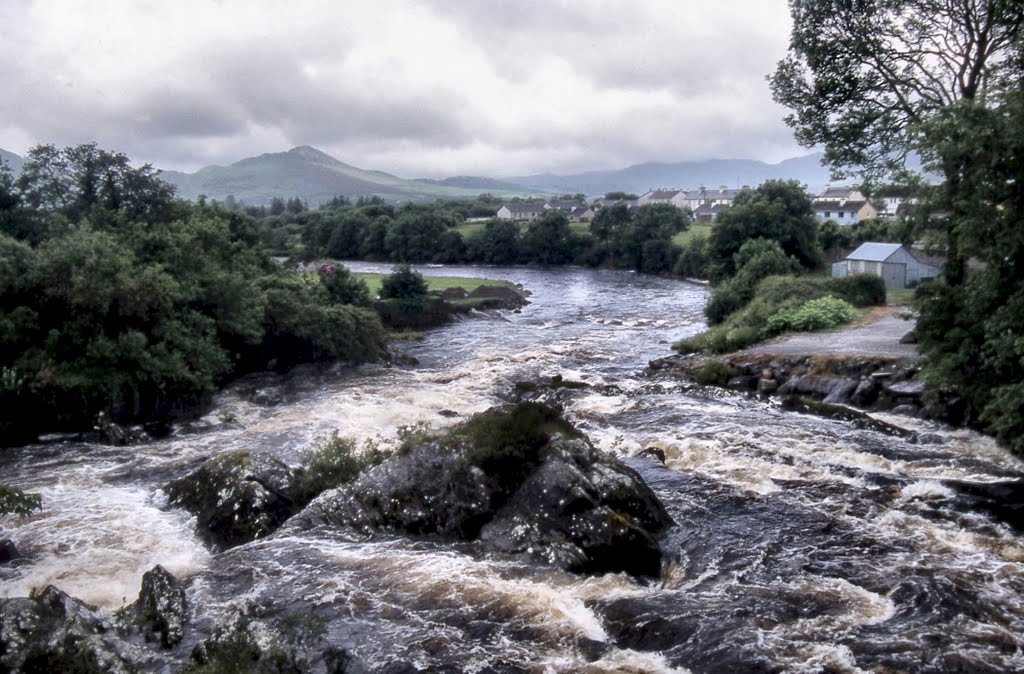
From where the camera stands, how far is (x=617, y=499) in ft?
45.3

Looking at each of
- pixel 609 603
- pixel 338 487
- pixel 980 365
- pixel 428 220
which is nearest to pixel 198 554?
pixel 338 487

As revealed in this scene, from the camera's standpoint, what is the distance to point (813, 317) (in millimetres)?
35531

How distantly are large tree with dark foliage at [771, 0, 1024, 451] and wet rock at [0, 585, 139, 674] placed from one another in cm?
1824

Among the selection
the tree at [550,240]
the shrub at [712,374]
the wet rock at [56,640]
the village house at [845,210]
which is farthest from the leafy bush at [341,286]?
the village house at [845,210]

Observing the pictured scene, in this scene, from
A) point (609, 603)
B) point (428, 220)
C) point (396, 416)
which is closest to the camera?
point (609, 603)

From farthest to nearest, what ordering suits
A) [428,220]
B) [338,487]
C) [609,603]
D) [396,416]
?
[428,220], [396,416], [338,487], [609,603]

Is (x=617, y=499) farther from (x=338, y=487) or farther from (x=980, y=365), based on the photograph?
(x=980, y=365)

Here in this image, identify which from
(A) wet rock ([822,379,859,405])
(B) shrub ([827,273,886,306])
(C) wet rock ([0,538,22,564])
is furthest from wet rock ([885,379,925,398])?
(C) wet rock ([0,538,22,564])

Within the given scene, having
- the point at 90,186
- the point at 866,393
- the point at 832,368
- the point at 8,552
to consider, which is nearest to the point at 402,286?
the point at 90,186

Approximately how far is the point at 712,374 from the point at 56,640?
25.0m

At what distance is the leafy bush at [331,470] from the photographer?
51.4ft

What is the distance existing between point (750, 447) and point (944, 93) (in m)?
16.8

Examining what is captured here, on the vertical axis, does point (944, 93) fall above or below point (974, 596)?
above

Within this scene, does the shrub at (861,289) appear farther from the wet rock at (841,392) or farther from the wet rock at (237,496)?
the wet rock at (237,496)
